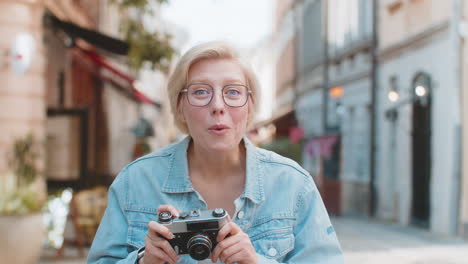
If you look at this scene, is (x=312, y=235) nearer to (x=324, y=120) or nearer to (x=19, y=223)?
(x=19, y=223)

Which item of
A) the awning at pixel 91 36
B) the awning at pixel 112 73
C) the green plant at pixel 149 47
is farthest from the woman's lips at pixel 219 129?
the awning at pixel 112 73

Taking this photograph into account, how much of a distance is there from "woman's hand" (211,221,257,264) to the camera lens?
36 millimetres

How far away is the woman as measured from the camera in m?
2.12

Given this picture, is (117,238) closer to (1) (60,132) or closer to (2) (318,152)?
(1) (60,132)

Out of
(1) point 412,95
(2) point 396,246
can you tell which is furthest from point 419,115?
(2) point 396,246

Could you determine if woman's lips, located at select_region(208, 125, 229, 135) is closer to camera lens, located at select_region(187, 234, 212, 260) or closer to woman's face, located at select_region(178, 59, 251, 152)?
woman's face, located at select_region(178, 59, 251, 152)

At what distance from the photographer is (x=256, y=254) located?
6.50ft

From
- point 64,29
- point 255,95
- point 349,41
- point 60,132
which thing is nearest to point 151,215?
point 255,95

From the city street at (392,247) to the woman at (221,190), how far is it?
623 centimetres

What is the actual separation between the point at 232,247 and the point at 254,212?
0.29 m

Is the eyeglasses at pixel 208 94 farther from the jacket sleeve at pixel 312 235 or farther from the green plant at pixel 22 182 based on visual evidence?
the green plant at pixel 22 182

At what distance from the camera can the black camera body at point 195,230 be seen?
1.84 m

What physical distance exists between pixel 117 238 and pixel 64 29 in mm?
8683

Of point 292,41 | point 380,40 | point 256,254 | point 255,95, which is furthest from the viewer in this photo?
point 292,41
